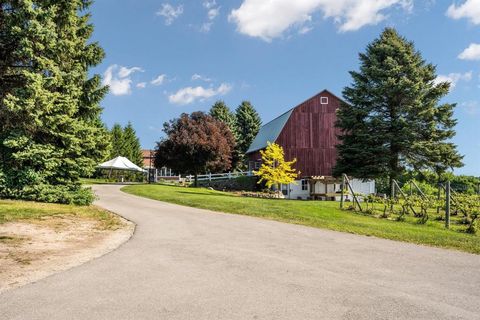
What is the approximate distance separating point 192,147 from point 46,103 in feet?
72.7

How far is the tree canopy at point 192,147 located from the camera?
36.8m

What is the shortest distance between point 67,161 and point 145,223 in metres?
5.93

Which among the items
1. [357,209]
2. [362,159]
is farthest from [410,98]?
[357,209]

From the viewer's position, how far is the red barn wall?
121ft

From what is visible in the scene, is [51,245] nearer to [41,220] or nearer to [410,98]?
[41,220]

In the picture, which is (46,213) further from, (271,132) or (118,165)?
(118,165)

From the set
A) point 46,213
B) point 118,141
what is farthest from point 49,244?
point 118,141

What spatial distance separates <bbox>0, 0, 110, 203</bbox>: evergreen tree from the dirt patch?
413cm

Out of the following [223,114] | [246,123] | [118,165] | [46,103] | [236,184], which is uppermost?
[223,114]

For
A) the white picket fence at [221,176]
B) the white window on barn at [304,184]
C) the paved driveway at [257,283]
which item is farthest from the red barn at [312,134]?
the paved driveway at [257,283]

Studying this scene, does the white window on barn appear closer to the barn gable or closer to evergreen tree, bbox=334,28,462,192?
the barn gable

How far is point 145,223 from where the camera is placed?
1246 centimetres

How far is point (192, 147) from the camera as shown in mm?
36531

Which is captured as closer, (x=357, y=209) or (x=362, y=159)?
(x=357, y=209)
